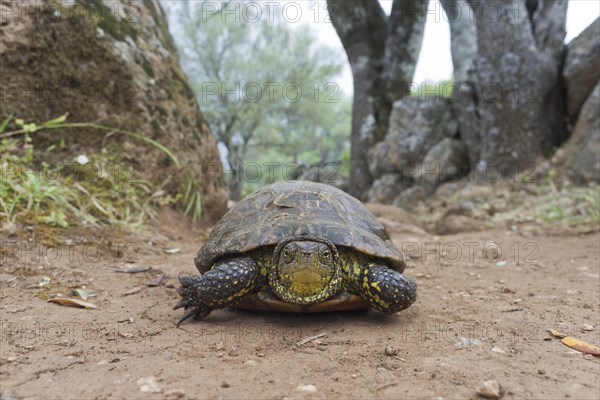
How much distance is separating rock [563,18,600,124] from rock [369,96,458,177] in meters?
2.54

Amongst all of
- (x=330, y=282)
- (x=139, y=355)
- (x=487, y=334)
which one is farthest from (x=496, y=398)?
(x=139, y=355)

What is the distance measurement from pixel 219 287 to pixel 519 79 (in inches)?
307

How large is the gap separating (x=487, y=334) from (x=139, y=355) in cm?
178

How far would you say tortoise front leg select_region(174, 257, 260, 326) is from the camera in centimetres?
245

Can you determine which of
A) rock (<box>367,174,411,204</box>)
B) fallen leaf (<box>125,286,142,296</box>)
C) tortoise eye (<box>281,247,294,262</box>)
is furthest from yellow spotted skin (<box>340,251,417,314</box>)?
rock (<box>367,174,411,204</box>)

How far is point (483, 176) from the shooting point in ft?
28.9

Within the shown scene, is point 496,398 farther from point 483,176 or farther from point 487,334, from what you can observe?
point 483,176

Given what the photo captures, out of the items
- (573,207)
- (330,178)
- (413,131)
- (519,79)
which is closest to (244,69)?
(330,178)

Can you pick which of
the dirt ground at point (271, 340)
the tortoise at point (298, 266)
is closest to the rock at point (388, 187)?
the dirt ground at point (271, 340)

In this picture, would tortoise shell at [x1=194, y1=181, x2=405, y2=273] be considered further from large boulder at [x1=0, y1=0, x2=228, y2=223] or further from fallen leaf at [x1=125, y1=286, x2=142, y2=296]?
large boulder at [x1=0, y1=0, x2=228, y2=223]

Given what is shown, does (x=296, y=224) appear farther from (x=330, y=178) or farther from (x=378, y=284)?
(x=330, y=178)

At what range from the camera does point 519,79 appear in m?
8.13

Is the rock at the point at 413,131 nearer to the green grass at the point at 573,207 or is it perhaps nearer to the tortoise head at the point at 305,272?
the green grass at the point at 573,207

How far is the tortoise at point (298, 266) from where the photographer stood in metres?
2.43
